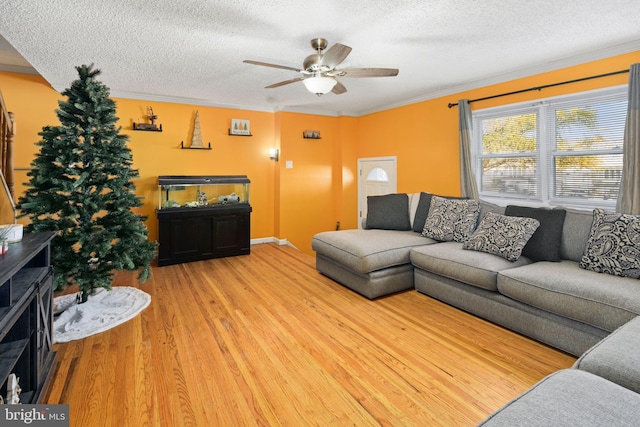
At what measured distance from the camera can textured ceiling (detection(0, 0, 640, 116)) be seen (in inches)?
92.1

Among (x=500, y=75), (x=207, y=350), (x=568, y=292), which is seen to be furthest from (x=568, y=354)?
(x=500, y=75)

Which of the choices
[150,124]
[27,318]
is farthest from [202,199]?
[27,318]

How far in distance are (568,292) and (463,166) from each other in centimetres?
237

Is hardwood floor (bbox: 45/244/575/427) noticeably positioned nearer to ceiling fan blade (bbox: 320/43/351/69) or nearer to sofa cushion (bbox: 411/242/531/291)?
sofa cushion (bbox: 411/242/531/291)

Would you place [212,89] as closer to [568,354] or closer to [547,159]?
[547,159]

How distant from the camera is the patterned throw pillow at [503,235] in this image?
9.37ft

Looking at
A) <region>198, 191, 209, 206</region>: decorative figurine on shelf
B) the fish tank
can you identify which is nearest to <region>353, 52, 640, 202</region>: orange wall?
the fish tank

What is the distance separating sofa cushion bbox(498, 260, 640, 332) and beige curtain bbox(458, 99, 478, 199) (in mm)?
1731

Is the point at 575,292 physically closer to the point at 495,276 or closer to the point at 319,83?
the point at 495,276

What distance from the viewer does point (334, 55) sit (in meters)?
2.49

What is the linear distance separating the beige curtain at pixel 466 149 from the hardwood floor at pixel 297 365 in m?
1.74

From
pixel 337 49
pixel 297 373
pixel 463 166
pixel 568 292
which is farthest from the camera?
pixel 463 166

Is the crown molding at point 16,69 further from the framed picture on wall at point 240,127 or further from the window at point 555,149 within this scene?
the window at point 555,149

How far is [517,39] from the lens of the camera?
2898 mm
